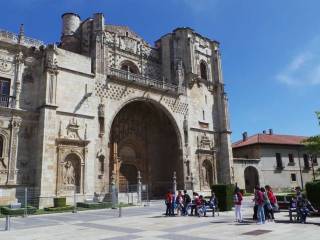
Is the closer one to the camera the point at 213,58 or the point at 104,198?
the point at 104,198

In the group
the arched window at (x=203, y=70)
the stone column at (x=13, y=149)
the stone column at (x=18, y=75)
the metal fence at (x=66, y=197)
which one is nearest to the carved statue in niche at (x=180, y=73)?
the arched window at (x=203, y=70)

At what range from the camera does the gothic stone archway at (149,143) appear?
33.1 meters

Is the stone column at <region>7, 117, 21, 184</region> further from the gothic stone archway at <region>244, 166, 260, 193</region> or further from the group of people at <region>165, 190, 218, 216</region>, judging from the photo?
the gothic stone archway at <region>244, 166, 260, 193</region>

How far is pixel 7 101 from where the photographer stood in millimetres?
24250

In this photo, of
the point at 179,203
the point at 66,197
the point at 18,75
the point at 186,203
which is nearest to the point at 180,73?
the point at 18,75

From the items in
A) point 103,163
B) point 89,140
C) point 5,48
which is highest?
point 5,48

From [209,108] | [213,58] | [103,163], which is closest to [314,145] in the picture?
[209,108]

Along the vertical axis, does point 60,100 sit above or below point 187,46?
below

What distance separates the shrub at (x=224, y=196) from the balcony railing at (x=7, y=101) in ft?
51.6

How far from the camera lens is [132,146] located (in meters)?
33.9

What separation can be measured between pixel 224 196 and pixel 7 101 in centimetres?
1666

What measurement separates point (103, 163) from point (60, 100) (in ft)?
20.5

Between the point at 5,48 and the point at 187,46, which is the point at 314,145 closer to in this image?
the point at 187,46

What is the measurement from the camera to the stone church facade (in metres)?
24.3
